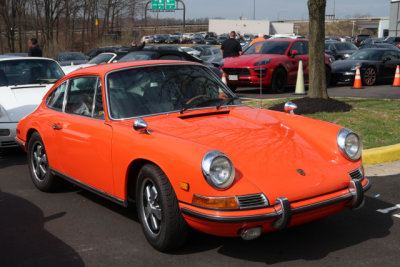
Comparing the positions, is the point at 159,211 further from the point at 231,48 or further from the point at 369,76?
the point at 369,76

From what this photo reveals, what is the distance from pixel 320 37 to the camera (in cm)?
1019

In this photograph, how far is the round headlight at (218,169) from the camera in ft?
12.1

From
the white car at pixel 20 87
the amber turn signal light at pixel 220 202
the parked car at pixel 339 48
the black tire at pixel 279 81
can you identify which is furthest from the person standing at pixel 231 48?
the amber turn signal light at pixel 220 202

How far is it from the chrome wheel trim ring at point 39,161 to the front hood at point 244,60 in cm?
958

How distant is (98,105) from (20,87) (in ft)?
14.7

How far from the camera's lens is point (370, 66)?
17.1 m

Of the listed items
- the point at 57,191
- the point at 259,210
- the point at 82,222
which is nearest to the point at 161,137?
the point at 259,210

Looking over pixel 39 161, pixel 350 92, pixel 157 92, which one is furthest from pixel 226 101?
pixel 350 92

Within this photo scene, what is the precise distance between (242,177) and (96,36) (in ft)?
187

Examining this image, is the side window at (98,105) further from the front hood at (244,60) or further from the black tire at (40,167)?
the front hood at (244,60)

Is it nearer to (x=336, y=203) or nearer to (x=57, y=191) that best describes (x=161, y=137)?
(x=336, y=203)

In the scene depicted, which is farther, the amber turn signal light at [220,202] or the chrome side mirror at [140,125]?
the chrome side mirror at [140,125]

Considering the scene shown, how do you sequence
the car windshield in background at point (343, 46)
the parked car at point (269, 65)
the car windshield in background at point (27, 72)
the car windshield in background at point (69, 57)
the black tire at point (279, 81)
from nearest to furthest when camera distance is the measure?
the car windshield in background at point (27, 72), the parked car at point (269, 65), the black tire at point (279, 81), the car windshield in background at point (69, 57), the car windshield in background at point (343, 46)

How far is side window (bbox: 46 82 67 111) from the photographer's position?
5871 mm
